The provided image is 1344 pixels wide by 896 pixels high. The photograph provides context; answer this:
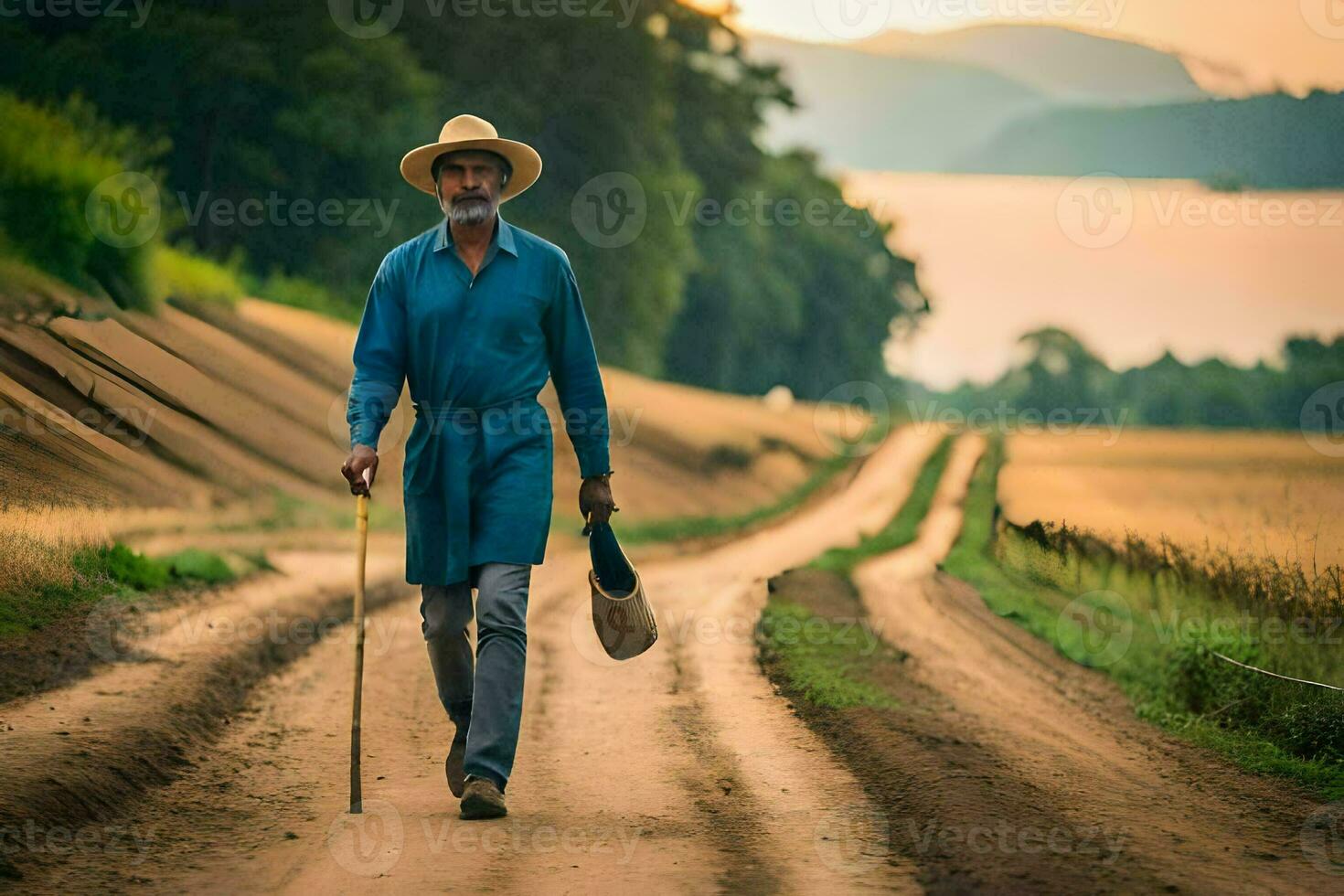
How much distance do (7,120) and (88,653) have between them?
10.2 metres

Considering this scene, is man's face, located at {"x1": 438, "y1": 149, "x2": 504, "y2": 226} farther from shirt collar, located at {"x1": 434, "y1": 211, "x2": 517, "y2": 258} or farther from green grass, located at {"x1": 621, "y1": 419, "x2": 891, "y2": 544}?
green grass, located at {"x1": 621, "y1": 419, "x2": 891, "y2": 544}

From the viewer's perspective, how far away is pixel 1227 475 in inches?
439

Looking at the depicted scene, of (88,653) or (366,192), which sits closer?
(88,653)

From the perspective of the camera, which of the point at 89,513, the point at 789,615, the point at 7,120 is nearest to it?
the point at 89,513

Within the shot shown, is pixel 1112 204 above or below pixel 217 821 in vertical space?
above

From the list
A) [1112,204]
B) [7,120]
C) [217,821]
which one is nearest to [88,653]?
[217,821]

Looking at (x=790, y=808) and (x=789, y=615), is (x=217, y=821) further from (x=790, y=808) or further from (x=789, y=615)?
(x=789, y=615)
